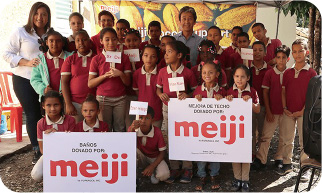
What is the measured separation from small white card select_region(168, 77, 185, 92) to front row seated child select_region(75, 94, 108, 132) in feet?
2.84

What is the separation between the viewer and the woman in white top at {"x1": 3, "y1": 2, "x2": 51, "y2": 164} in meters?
4.30

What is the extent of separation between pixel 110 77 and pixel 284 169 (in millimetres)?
2529

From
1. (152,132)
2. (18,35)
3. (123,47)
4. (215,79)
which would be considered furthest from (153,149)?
(18,35)

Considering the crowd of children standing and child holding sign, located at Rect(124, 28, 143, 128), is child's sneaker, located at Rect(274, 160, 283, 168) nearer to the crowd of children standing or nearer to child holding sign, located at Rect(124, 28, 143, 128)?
the crowd of children standing

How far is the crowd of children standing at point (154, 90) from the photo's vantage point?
3.59m

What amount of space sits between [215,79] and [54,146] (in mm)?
1934

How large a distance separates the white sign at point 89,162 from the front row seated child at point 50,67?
1.03m

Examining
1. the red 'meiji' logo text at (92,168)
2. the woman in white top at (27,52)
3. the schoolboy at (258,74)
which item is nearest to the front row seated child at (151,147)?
the red 'meiji' logo text at (92,168)

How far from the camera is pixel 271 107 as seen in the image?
412 cm

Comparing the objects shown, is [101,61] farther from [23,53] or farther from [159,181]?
[159,181]

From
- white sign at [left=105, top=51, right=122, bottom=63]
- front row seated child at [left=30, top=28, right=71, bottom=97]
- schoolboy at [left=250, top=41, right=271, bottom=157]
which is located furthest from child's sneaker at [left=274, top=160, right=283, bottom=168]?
front row seated child at [left=30, top=28, right=71, bottom=97]

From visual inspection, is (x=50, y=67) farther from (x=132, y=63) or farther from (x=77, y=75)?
(x=132, y=63)

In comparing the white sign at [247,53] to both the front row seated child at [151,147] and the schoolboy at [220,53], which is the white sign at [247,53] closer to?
the schoolboy at [220,53]

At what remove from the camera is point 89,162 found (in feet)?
10.6
